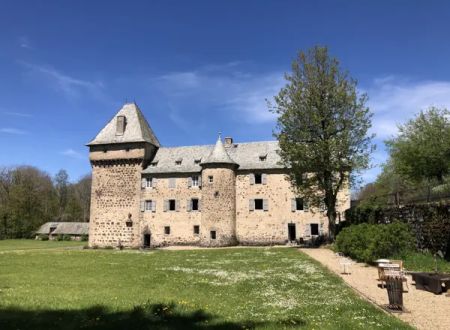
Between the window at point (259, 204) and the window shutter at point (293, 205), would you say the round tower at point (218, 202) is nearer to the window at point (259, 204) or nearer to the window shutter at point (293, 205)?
the window at point (259, 204)

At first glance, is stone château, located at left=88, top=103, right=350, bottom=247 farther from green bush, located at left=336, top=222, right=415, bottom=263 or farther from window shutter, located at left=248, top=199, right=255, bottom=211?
green bush, located at left=336, top=222, right=415, bottom=263

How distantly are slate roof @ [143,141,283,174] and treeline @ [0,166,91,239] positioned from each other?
33.3 meters

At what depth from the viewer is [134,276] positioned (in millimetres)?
14602

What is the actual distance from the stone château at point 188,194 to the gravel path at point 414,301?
772 inches

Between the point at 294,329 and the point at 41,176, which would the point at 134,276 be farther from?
the point at 41,176

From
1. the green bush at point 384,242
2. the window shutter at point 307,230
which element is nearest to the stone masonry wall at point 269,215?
the window shutter at point 307,230

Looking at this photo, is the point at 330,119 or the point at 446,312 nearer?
the point at 446,312

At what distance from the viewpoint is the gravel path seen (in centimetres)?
783

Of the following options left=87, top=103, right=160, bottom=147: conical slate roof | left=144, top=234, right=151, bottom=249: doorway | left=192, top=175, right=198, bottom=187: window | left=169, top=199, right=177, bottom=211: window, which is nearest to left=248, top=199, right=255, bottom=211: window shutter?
left=192, top=175, right=198, bottom=187: window

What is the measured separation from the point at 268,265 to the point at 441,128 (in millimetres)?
27786

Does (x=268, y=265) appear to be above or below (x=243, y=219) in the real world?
below

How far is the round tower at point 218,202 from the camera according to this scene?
35.1m

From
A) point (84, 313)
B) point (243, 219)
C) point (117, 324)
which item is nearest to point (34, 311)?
point (84, 313)

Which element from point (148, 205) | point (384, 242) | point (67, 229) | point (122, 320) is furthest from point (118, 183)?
point (122, 320)
